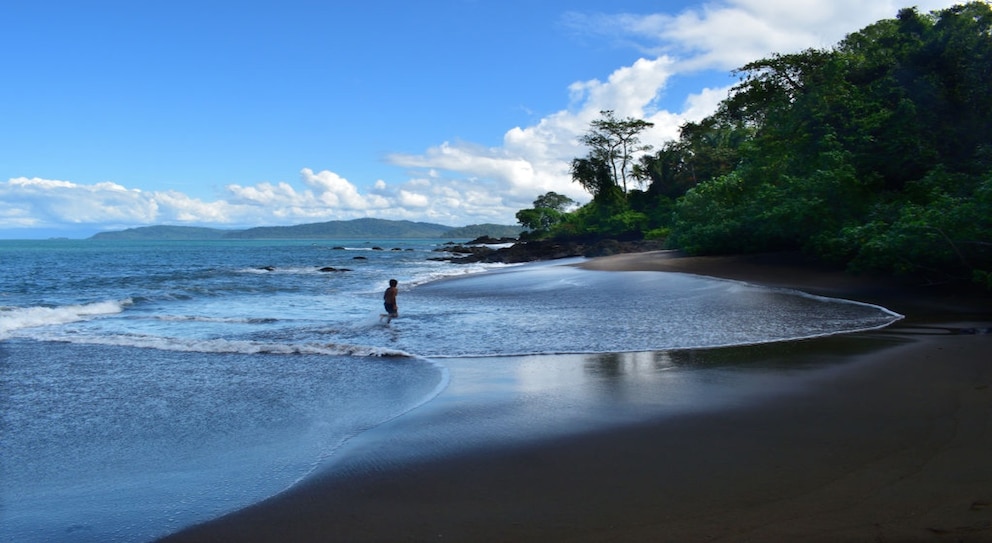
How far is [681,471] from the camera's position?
15.6ft

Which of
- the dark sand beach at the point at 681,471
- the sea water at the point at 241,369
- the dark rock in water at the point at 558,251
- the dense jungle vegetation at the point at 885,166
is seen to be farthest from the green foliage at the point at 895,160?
the dark rock in water at the point at 558,251

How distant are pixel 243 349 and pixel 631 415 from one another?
7993 millimetres

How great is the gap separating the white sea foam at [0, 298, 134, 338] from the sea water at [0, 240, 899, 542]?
7cm

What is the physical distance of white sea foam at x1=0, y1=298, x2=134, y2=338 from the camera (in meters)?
15.4

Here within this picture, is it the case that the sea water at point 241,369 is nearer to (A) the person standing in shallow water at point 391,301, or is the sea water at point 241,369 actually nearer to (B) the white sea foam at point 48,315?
(B) the white sea foam at point 48,315

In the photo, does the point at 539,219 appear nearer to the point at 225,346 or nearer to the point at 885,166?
the point at 885,166

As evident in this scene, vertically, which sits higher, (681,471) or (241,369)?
(681,471)

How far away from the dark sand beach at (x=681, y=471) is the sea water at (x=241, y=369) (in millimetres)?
730

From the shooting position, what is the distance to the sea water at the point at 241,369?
496cm

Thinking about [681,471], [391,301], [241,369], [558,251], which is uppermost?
[558,251]

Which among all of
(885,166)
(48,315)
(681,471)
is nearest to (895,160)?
(885,166)

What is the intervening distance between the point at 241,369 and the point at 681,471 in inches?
295

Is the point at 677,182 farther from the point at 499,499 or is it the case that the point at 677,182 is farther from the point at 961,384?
the point at 499,499

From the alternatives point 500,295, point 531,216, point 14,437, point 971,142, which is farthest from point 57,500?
point 531,216
